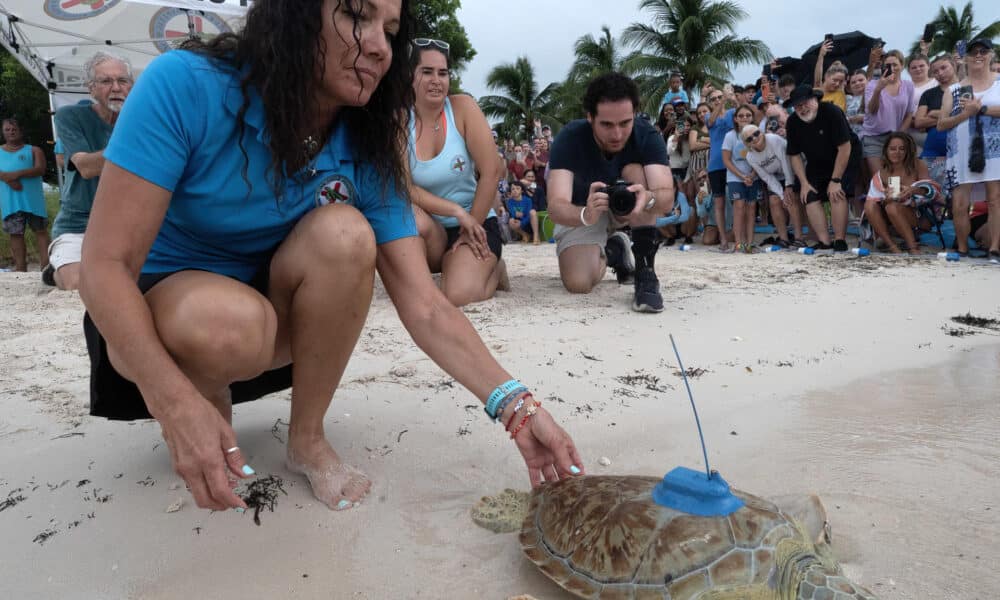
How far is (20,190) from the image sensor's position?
6.21m

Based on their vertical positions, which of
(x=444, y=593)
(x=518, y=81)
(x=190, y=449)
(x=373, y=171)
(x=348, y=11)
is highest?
(x=518, y=81)

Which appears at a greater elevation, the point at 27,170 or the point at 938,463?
the point at 27,170

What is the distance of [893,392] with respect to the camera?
88.2 inches

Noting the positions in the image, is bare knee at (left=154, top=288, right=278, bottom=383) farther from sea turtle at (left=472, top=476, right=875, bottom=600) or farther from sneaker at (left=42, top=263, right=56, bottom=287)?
sneaker at (left=42, top=263, right=56, bottom=287)

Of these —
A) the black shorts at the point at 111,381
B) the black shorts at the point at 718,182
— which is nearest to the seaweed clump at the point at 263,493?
the black shorts at the point at 111,381

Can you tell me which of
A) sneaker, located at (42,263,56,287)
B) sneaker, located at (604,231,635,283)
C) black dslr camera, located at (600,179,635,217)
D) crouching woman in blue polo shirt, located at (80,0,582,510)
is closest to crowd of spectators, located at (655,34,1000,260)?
sneaker, located at (604,231,635,283)

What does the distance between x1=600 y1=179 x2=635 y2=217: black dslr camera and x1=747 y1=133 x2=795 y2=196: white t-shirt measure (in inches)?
136

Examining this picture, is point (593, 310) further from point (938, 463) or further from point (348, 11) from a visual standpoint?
point (348, 11)

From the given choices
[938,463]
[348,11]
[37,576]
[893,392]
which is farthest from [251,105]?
[893,392]

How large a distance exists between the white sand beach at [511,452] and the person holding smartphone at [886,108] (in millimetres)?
3270

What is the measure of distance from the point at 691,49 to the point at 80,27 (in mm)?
17486

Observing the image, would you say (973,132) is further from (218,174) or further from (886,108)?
(218,174)

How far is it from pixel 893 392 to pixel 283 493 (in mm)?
2067

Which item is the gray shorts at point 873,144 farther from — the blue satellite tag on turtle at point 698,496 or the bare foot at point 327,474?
the bare foot at point 327,474
